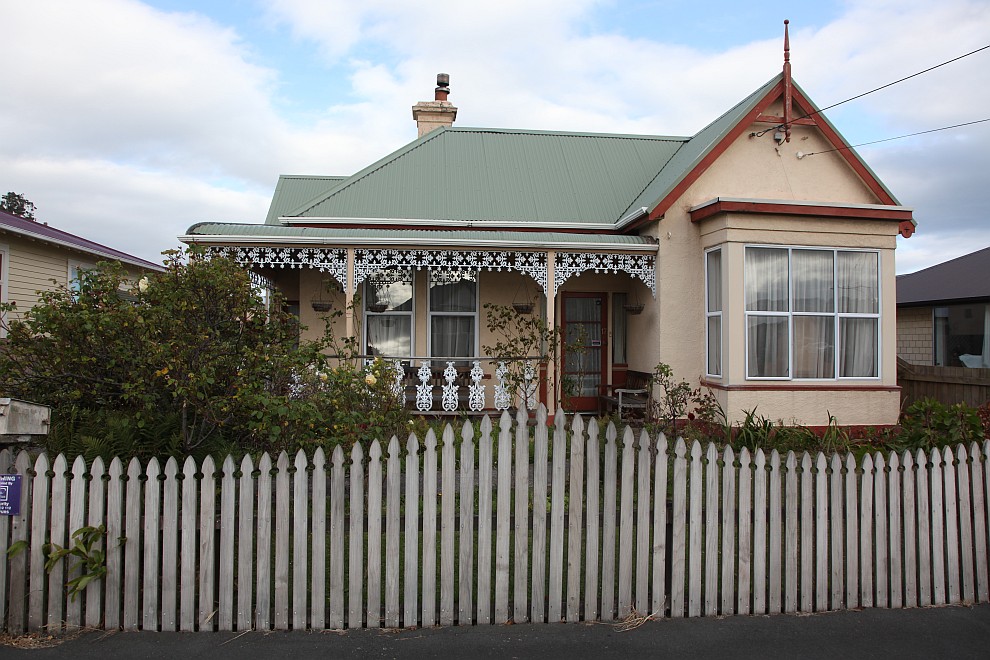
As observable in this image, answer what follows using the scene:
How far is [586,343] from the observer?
40.2 feet

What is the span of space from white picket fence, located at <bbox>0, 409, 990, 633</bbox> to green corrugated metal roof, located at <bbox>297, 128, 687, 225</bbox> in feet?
27.3

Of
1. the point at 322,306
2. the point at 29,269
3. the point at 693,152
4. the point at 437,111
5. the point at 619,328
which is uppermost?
the point at 437,111

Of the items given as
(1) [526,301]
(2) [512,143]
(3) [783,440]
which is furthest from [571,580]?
(2) [512,143]

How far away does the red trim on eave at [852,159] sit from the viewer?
422 inches

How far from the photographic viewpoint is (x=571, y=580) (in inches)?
167

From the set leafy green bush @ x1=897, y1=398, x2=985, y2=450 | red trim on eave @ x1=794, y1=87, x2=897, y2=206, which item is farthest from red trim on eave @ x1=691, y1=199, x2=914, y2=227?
leafy green bush @ x1=897, y1=398, x2=985, y2=450

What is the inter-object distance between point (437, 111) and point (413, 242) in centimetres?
783

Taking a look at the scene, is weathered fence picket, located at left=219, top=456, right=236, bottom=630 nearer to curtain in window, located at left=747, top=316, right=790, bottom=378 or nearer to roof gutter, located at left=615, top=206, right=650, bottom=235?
curtain in window, located at left=747, top=316, right=790, bottom=378

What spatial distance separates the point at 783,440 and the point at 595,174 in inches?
286

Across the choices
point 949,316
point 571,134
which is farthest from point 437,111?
point 949,316

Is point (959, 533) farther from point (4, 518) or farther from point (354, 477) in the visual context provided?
→ point (4, 518)

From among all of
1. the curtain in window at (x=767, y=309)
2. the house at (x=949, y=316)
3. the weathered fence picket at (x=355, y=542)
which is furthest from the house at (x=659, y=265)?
the house at (x=949, y=316)

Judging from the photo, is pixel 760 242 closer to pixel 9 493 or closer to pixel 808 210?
pixel 808 210

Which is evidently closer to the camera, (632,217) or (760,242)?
(760,242)
